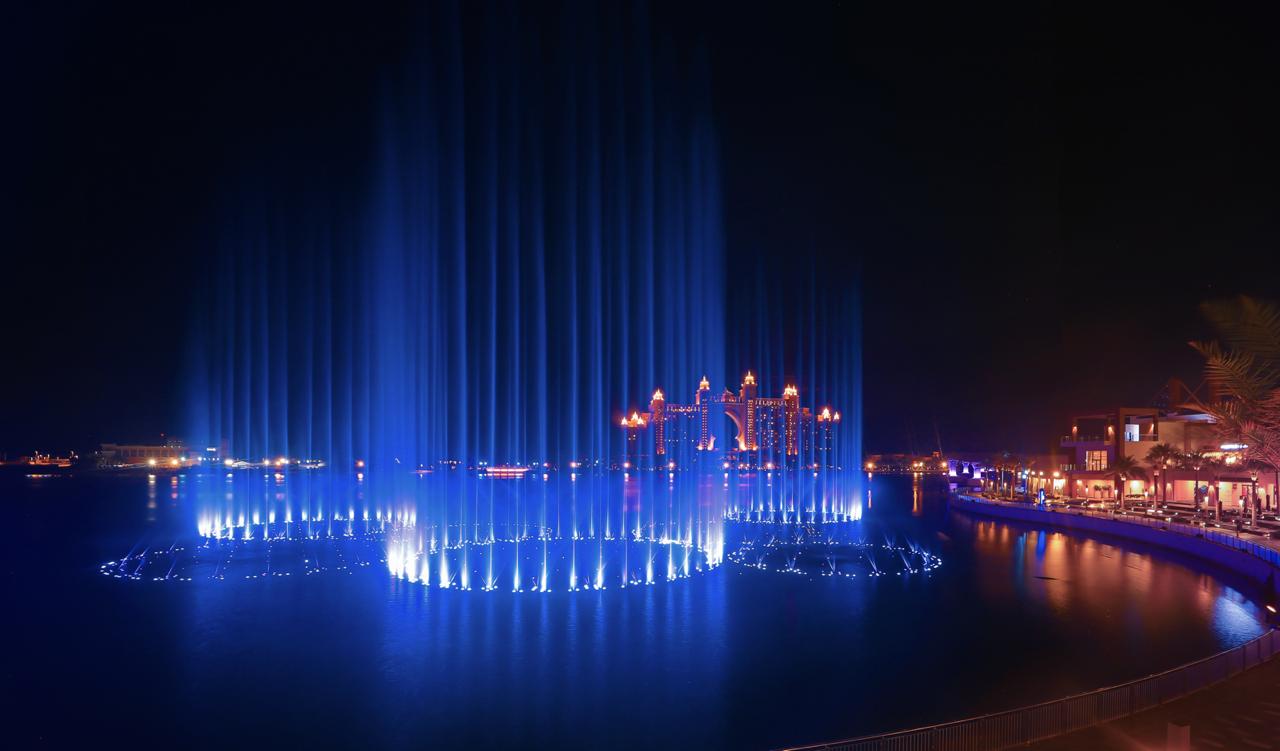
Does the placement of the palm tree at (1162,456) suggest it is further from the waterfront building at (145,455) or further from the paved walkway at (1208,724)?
the waterfront building at (145,455)

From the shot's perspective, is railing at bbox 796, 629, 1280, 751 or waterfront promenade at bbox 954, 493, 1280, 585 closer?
railing at bbox 796, 629, 1280, 751

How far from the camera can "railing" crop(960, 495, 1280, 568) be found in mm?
21828

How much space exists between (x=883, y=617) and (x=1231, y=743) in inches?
363

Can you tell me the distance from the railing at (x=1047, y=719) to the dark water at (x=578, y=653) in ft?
7.86

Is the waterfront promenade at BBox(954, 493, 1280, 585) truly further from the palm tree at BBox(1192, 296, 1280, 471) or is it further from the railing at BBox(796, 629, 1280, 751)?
the railing at BBox(796, 629, 1280, 751)

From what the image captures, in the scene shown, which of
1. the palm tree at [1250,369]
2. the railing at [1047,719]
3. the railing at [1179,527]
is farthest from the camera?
the railing at [1179,527]

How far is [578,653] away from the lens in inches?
558

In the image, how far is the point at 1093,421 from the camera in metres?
58.5

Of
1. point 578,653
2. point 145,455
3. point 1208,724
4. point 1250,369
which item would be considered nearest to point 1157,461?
point 1250,369

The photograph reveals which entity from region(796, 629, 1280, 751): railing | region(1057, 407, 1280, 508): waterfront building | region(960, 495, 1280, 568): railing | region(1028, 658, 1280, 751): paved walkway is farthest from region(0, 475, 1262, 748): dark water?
region(1057, 407, 1280, 508): waterfront building

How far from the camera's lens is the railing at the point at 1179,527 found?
21.8 meters

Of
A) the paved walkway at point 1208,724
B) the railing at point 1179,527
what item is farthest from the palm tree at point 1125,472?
the paved walkway at point 1208,724

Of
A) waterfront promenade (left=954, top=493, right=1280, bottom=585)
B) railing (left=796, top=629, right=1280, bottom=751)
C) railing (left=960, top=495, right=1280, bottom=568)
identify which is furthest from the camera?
waterfront promenade (left=954, top=493, right=1280, bottom=585)

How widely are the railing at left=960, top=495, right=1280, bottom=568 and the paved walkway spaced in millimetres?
14160
